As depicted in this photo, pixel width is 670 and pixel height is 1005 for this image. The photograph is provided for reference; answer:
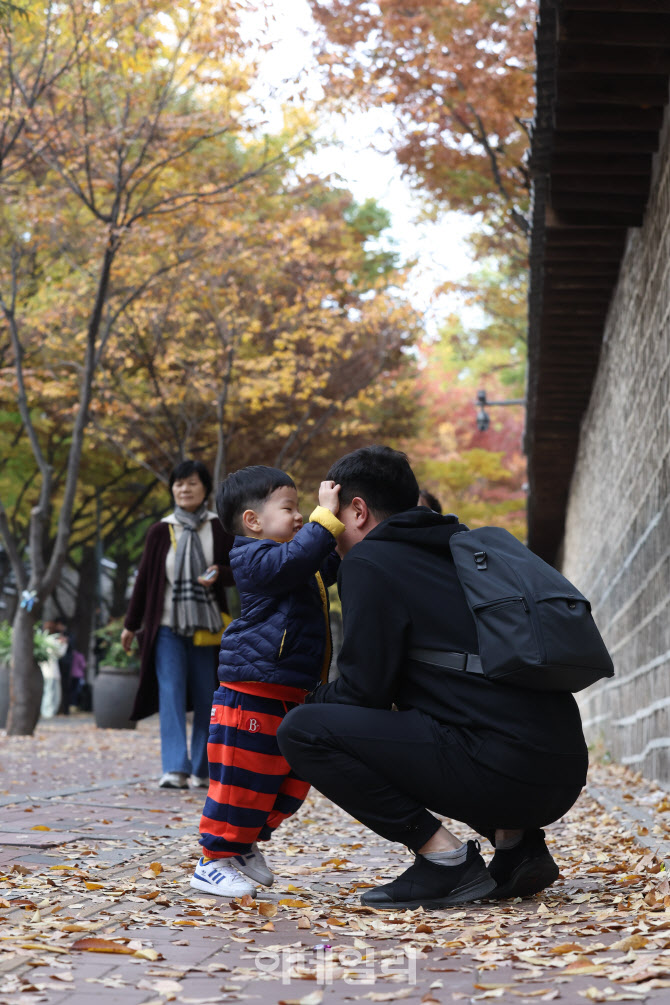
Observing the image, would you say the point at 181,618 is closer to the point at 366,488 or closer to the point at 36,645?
the point at 366,488

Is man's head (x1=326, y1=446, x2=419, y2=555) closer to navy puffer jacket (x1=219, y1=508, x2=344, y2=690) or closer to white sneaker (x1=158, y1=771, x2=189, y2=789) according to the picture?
navy puffer jacket (x1=219, y1=508, x2=344, y2=690)

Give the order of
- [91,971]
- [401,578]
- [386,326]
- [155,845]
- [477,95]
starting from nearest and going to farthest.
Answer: [91,971]
[401,578]
[155,845]
[477,95]
[386,326]

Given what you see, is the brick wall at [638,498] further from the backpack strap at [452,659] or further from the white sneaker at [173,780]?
the backpack strap at [452,659]

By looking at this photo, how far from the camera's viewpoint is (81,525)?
27.0 meters

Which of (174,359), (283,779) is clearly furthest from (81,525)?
(283,779)

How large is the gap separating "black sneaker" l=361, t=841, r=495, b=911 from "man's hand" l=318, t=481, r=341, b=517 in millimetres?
1082

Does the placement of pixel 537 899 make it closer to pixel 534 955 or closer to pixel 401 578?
pixel 534 955

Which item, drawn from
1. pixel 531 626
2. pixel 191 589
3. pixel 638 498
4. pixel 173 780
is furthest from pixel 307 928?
pixel 638 498

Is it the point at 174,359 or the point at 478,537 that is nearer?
the point at 478,537

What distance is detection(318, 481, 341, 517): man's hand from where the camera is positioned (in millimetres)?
3602

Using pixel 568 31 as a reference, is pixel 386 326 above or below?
above

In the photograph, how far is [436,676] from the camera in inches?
135

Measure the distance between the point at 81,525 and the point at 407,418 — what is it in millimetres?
8589

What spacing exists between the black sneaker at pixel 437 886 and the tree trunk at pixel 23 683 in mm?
10273
